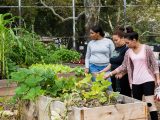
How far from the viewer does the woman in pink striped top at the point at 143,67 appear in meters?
6.47

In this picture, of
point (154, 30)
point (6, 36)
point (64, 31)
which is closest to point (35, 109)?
point (6, 36)

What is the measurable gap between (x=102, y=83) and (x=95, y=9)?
1031 centimetres

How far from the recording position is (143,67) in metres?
6.51

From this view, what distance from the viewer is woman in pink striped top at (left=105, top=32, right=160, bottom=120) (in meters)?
6.47

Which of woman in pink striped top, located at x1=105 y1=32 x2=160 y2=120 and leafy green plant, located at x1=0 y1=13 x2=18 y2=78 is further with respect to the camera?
leafy green plant, located at x1=0 y1=13 x2=18 y2=78

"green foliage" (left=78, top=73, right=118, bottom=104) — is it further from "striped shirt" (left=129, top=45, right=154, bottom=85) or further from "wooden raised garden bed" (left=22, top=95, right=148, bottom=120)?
"striped shirt" (left=129, top=45, right=154, bottom=85)

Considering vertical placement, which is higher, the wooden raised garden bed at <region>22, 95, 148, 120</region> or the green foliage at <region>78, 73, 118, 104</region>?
the green foliage at <region>78, 73, 118, 104</region>

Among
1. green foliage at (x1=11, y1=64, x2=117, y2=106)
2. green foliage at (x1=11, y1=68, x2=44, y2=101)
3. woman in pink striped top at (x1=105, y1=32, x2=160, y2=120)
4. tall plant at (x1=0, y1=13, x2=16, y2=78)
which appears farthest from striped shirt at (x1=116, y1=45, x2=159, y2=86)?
tall plant at (x1=0, y1=13, x2=16, y2=78)

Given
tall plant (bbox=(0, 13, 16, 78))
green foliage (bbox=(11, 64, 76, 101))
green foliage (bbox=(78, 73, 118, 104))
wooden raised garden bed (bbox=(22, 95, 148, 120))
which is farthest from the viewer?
tall plant (bbox=(0, 13, 16, 78))

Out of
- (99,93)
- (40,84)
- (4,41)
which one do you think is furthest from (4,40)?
(99,93)

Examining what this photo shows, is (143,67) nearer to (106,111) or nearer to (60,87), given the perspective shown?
(60,87)

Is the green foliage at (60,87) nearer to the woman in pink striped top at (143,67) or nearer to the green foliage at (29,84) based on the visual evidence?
the green foliage at (29,84)

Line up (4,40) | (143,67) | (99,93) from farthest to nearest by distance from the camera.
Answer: (4,40), (143,67), (99,93)

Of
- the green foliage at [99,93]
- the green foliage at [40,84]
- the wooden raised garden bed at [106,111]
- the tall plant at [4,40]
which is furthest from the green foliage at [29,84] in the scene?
the tall plant at [4,40]
